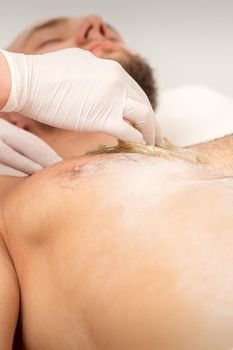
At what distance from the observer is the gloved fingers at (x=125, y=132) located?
1065 mm

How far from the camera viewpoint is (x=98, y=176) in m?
0.91

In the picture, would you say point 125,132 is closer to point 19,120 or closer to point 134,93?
point 134,93

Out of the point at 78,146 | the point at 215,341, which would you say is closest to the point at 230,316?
the point at 215,341

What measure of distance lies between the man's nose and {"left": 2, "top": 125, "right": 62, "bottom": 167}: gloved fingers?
53cm

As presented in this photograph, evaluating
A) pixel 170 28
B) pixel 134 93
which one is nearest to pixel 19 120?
pixel 134 93

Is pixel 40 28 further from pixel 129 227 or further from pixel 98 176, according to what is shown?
pixel 129 227

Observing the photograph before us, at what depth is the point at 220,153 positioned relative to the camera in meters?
1.30

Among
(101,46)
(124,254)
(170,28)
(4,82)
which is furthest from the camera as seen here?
(170,28)

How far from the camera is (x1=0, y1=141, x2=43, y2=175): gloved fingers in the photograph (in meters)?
1.34

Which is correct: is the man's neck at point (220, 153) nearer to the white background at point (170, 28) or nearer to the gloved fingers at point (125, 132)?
the gloved fingers at point (125, 132)

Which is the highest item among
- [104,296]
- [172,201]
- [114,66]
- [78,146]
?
[114,66]

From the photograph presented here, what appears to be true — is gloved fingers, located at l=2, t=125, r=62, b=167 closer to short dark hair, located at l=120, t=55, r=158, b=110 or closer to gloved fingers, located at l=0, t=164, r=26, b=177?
gloved fingers, located at l=0, t=164, r=26, b=177

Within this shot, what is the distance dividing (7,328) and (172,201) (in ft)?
1.09

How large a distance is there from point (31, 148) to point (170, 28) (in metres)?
1.25
